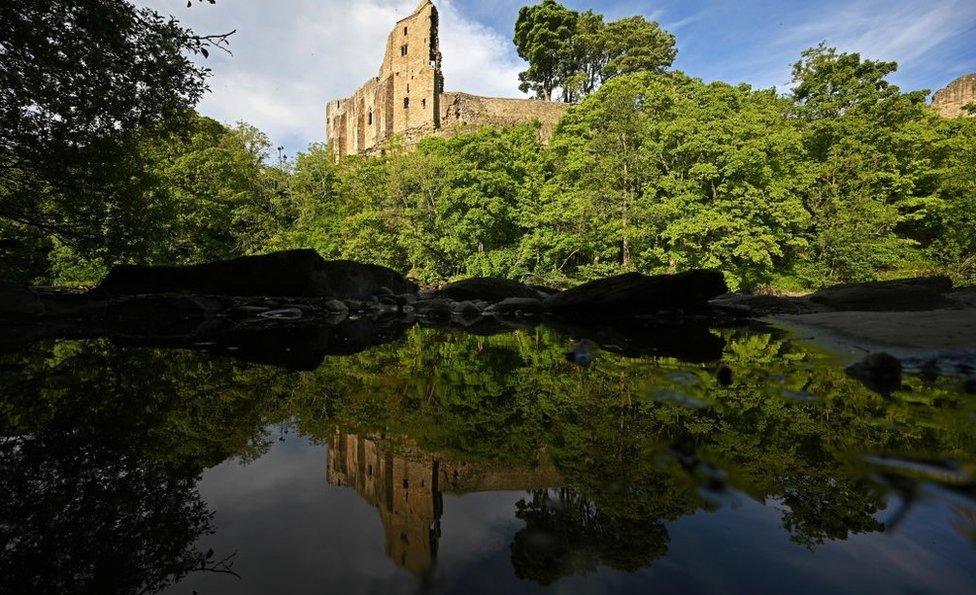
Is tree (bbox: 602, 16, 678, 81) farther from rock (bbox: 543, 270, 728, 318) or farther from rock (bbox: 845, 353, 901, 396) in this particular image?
rock (bbox: 845, 353, 901, 396)

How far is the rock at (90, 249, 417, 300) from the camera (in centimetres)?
882

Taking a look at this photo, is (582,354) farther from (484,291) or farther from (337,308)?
(484,291)

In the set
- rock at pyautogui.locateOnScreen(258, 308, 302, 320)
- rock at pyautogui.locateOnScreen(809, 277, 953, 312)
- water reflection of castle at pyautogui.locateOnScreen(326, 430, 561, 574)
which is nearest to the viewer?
water reflection of castle at pyautogui.locateOnScreen(326, 430, 561, 574)

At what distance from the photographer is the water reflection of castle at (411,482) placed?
98 cm

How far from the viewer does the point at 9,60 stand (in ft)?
23.5

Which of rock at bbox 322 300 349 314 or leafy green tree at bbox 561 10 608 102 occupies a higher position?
leafy green tree at bbox 561 10 608 102

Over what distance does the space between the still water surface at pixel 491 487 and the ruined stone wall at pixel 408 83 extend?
134ft

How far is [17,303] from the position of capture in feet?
21.9

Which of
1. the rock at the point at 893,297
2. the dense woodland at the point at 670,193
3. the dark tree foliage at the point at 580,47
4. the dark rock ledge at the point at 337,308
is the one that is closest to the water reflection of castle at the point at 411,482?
the dark rock ledge at the point at 337,308

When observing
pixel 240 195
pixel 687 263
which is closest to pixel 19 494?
pixel 687 263

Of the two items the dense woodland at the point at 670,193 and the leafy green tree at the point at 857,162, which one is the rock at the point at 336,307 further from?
the leafy green tree at the point at 857,162

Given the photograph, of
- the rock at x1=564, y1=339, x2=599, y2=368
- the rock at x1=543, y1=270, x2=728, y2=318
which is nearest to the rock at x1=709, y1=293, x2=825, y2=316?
the rock at x1=543, y1=270, x2=728, y2=318

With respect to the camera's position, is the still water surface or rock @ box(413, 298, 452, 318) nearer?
the still water surface

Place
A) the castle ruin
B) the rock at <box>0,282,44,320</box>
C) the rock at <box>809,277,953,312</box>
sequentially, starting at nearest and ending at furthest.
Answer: the rock at <box>0,282,44,320</box> < the rock at <box>809,277,953,312</box> < the castle ruin
